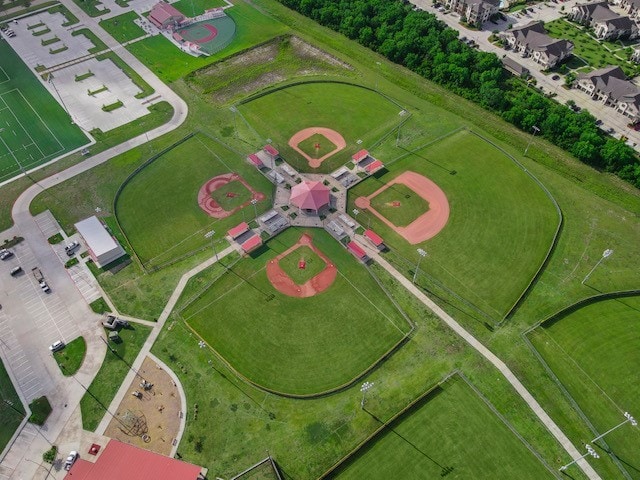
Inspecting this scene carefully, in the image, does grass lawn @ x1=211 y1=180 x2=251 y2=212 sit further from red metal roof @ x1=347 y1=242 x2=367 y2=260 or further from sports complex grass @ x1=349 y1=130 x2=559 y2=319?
red metal roof @ x1=347 y1=242 x2=367 y2=260

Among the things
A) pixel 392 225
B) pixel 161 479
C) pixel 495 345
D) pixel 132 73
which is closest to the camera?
pixel 161 479

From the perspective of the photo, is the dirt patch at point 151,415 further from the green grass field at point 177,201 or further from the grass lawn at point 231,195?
the grass lawn at point 231,195

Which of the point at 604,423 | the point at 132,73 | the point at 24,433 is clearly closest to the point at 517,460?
the point at 604,423

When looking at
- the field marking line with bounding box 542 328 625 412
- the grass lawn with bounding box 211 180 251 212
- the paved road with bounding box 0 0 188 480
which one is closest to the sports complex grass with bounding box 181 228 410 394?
the grass lawn with bounding box 211 180 251 212

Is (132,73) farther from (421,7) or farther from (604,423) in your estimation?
(604,423)

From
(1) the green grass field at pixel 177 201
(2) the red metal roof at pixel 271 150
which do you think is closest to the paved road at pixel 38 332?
(1) the green grass field at pixel 177 201

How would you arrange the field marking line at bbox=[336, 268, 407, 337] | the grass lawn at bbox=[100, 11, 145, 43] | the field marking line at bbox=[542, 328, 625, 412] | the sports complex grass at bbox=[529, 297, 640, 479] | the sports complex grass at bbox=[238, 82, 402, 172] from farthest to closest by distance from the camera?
1. the grass lawn at bbox=[100, 11, 145, 43]
2. the sports complex grass at bbox=[238, 82, 402, 172]
3. the field marking line at bbox=[336, 268, 407, 337]
4. the field marking line at bbox=[542, 328, 625, 412]
5. the sports complex grass at bbox=[529, 297, 640, 479]

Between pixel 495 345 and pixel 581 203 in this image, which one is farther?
pixel 581 203
